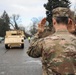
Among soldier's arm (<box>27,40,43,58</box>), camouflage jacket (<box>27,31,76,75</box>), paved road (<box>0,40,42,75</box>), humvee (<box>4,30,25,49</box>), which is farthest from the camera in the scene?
humvee (<box>4,30,25,49</box>)

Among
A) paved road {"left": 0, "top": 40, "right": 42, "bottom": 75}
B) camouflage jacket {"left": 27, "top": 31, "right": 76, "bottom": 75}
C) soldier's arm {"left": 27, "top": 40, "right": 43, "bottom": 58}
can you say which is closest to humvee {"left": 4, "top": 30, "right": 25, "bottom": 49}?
paved road {"left": 0, "top": 40, "right": 42, "bottom": 75}

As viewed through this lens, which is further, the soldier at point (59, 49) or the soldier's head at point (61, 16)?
the soldier's head at point (61, 16)

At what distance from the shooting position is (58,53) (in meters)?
4.68

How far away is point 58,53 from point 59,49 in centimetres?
5

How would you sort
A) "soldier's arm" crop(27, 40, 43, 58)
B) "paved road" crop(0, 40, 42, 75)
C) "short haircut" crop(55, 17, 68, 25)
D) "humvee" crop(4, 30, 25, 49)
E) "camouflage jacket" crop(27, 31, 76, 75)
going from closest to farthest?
"camouflage jacket" crop(27, 31, 76, 75) < "short haircut" crop(55, 17, 68, 25) < "soldier's arm" crop(27, 40, 43, 58) < "paved road" crop(0, 40, 42, 75) < "humvee" crop(4, 30, 25, 49)

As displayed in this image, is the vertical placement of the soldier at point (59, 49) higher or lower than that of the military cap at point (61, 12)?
lower

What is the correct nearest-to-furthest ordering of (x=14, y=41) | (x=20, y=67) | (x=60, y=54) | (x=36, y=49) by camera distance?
(x=60, y=54), (x=36, y=49), (x=20, y=67), (x=14, y=41)

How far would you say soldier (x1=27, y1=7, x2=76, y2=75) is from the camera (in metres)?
4.63

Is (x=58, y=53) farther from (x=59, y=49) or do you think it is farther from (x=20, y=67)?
(x=20, y=67)

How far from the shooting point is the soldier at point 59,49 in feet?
15.2

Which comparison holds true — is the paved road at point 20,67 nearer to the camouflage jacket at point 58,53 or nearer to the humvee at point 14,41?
the camouflage jacket at point 58,53

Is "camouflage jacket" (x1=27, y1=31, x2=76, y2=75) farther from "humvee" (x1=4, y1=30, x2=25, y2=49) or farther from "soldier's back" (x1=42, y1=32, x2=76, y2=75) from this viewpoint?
"humvee" (x1=4, y1=30, x2=25, y2=49)

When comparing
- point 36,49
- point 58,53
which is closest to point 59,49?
point 58,53

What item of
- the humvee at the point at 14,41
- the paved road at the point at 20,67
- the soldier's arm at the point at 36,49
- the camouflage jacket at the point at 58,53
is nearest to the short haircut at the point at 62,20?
the camouflage jacket at the point at 58,53
